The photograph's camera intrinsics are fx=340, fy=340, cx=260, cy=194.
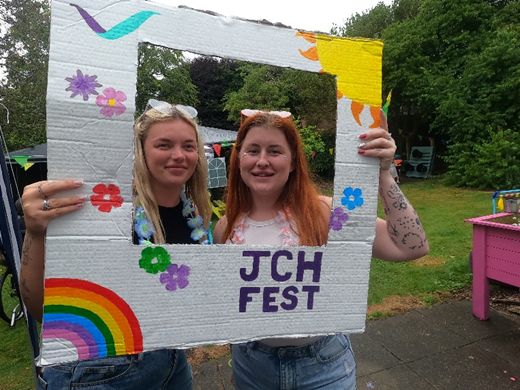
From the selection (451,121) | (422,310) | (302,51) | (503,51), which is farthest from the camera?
(451,121)

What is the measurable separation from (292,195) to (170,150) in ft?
1.45

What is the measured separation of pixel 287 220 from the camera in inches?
43.4

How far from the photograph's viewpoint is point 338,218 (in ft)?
2.95

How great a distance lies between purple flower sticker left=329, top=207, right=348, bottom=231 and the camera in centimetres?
90

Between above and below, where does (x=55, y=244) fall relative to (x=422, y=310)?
above

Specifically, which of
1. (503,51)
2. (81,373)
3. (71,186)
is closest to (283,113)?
(71,186)

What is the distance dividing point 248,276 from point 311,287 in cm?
18

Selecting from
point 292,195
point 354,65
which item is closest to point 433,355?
point 292,195

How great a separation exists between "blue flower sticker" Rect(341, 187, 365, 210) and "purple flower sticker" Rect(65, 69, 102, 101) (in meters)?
0.64

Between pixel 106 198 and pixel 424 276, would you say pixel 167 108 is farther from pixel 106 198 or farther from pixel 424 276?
pixel 424 276

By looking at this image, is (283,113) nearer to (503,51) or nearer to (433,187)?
(433,187)

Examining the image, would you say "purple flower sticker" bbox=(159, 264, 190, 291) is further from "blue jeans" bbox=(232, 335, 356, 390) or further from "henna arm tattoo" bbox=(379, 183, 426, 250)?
"henna arm tattoo" bbox=(379, 183, 426, 250)

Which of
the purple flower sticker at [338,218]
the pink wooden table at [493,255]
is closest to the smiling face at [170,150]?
the purple flower sticker at [338,218]

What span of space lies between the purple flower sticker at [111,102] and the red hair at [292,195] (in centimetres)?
42
